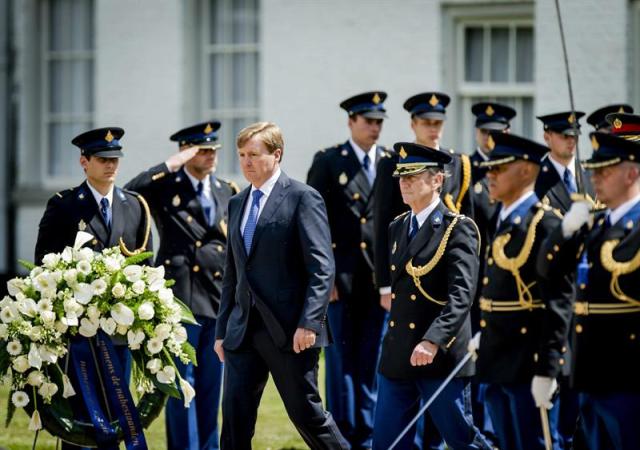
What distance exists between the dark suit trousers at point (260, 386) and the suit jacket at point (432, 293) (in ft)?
1.45

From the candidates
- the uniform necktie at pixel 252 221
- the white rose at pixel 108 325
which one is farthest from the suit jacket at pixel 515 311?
the white rose at pixel 108 325

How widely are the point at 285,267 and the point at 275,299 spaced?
19 cm

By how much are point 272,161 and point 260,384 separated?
1.28 meters

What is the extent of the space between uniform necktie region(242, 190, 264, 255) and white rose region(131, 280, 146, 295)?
26.3 inches

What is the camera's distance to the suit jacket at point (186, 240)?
28.9 ft

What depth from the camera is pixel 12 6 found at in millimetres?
17250

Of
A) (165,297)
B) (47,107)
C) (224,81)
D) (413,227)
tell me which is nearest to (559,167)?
(413,227)

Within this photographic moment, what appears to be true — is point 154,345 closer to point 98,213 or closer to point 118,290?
point 118,290

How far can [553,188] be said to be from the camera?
A: 28.4 ft

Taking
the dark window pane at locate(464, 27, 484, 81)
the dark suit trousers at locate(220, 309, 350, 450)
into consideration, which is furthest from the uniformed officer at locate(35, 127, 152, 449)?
the dark window pane at locate(464, 27, 484, 81)

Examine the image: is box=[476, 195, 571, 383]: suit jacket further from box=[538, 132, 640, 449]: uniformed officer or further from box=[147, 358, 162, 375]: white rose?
box=[147, 358, 162, 375]: white rose

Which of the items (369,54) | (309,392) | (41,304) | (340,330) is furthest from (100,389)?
(369,54)

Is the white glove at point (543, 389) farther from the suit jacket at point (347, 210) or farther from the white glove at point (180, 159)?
the white glove at point (180, 159)

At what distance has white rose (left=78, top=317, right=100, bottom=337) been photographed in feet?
24.1
